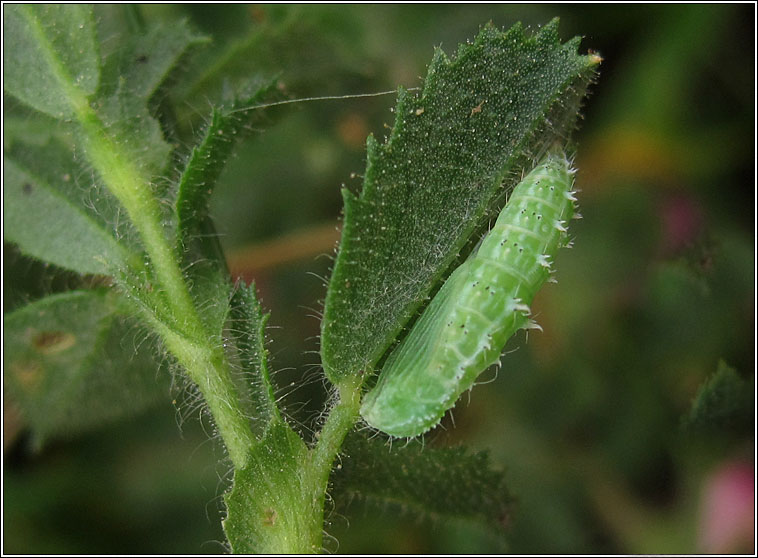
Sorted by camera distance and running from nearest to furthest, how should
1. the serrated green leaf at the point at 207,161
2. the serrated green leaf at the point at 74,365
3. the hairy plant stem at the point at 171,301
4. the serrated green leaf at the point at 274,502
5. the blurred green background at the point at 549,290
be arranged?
the serrated green leaf at the point at 274,502 → the hairy plant stem at the point at 171,301 → the serrated green leaf at the point at 207,161 → the serrated green leaf at the point at 74,365 → the blurred green background at the point at 549,290

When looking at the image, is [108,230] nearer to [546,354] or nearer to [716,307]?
[546,354]

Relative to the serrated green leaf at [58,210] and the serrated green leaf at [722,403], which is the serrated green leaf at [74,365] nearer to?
the serrated green leaf at [58,210]

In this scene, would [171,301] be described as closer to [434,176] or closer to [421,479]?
[434,176]

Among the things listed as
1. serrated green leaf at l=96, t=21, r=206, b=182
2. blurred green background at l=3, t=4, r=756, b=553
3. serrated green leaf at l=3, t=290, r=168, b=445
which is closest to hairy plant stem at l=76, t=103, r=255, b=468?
serrated green leaf at l=96, t=21, r=206, b=182

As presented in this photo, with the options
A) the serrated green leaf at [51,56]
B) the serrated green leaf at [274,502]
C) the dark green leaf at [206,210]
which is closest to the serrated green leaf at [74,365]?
the dark green leaf at [206,210]

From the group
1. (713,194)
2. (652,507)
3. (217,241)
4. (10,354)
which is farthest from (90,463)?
(713,194)

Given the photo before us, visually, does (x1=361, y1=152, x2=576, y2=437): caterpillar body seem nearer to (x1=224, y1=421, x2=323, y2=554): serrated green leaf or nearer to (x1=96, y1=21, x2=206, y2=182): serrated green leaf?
(x1=224, y1=421, x2=323, y2=554): serrated green leaf
